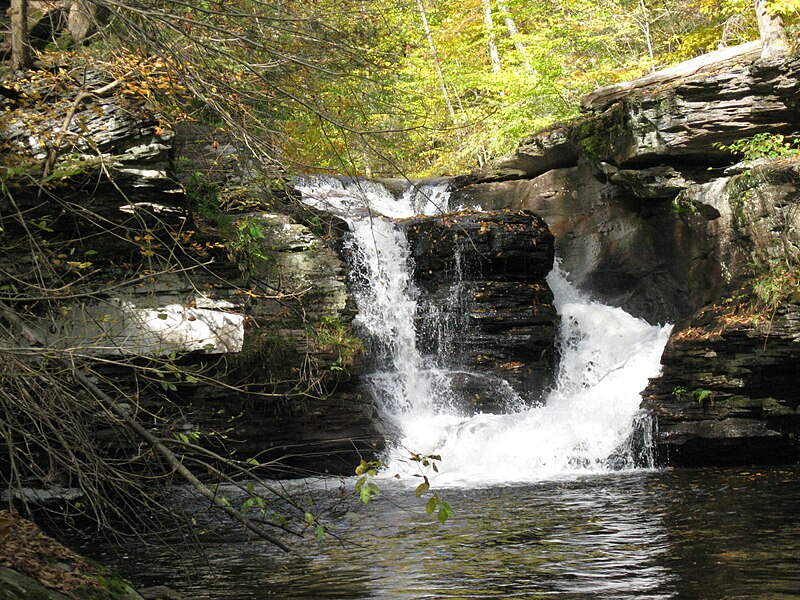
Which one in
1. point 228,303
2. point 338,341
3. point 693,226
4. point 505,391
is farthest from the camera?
point 693,226

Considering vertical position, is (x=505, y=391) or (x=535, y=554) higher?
(x=535, y=554)

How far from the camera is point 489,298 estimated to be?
13562 millimetres

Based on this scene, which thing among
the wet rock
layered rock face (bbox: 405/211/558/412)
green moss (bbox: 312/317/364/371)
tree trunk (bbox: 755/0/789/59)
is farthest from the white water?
tree trunk (bbox: 755/0/789/59)

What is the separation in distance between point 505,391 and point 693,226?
13.8 feet

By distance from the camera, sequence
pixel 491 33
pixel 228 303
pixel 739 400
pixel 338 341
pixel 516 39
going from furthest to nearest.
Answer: pixel 491 33 < pixel 516 39 < pixel 338 341 < pixel 739 400 < pixel 228 303

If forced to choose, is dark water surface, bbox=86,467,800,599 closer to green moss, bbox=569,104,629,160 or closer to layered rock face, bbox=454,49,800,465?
layered rock face, bbox=454,49,800,465

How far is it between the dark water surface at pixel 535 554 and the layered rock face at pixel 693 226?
6.03ft

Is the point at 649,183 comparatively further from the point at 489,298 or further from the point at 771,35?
the point at 489,298

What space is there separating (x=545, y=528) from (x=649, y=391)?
4.83m

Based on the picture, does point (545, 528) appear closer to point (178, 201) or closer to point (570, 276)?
point (178, 201)

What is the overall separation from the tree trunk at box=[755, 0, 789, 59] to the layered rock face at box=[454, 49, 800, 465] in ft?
0.93

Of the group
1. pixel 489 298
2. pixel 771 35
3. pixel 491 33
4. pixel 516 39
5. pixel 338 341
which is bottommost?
pixel 489 298

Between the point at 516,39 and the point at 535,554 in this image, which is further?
the point at 516,39

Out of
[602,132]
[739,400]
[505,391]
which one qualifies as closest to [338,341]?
[505,391]
